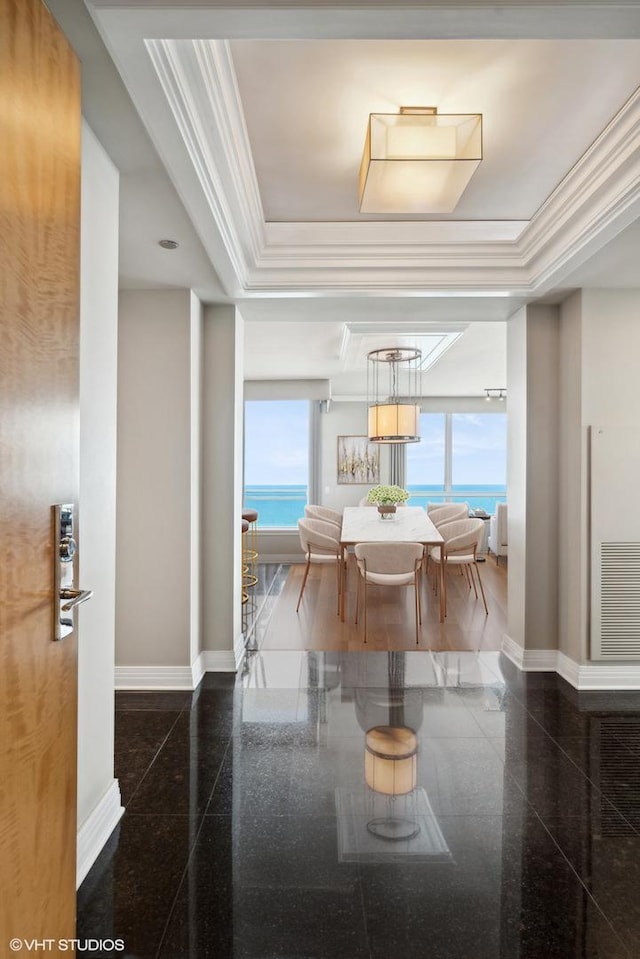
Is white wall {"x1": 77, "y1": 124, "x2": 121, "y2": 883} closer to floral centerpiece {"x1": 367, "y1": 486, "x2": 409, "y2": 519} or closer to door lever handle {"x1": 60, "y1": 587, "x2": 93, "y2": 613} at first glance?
door lever handle {"x1": 60, "y1": 587, "x2": 93, "y2": 613}

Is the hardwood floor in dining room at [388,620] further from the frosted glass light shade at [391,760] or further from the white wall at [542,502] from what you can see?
the frosted glass light shade at [391,760]

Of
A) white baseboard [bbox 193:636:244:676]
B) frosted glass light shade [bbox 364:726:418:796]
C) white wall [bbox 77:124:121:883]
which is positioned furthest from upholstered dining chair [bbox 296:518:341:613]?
white wall [bbox 77:124:121:883]

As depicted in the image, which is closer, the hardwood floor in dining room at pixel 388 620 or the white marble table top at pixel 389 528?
the hardwood floor in dining room at pixel 388 620

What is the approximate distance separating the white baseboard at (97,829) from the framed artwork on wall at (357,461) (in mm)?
7581

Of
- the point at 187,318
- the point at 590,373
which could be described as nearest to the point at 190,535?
the point at 187,318

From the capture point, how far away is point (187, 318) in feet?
10.9

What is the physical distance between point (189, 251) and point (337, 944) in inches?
111

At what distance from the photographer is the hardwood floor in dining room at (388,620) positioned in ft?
14.0

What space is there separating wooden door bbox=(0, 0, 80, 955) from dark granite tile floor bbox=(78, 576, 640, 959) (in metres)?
0.57

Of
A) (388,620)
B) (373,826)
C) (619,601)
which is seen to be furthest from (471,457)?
(373,826)

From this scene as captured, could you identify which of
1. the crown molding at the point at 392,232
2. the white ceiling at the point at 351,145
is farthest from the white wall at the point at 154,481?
the crown molding at the point at 392,232

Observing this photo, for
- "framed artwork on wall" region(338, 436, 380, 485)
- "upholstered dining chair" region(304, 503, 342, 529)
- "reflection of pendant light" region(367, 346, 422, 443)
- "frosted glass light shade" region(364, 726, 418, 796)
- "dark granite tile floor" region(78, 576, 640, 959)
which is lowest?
"dark granite tile floor" region(78, 576, 640, 959)

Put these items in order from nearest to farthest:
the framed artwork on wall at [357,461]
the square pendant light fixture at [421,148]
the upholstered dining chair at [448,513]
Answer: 1. the square pendant light fixture at [421,148]
2. the upholstered dining chair at [448,513]
3. the framed artwork on wall at [357,461]

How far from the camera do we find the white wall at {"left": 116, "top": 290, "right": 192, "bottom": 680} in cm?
332
